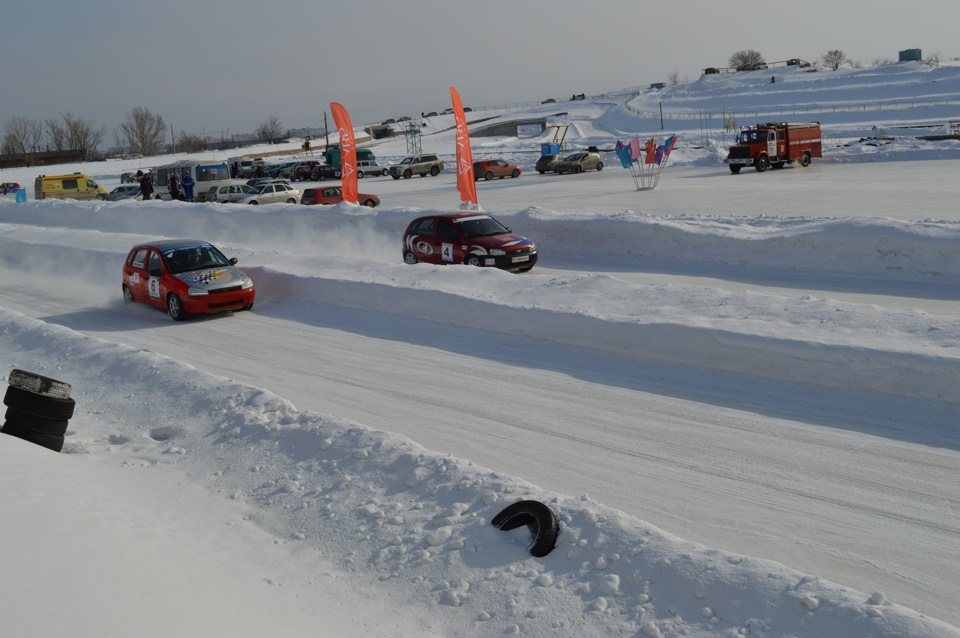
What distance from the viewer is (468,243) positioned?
1747 cm

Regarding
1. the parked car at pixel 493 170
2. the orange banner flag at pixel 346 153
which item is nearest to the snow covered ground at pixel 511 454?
the orange banner flag at pixel 346 153

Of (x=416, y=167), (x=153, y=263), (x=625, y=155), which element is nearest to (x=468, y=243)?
(x=153, y=263)

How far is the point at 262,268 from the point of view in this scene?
17.7 meters

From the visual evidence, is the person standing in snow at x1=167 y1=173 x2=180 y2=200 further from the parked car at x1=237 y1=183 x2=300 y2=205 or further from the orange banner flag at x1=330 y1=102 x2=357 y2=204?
the orange banner flag at x1=330 y1=102 x2=357 y2=204

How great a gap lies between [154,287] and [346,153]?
46.2 feet

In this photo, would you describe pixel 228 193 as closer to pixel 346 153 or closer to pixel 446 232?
pixel 346 153

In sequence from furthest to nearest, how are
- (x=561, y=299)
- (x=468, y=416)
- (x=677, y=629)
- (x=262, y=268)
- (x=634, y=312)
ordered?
(x=262, y=268) < (x=561, y=299) < (x=634, y=312) < (x=468, y=416) < (x=677, y=629)

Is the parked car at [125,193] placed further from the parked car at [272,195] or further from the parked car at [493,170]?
the parked car at [493,170]

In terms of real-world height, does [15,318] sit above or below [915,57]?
below

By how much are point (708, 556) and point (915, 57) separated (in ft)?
362

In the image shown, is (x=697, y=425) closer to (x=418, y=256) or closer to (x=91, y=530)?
(x=91, y=530)

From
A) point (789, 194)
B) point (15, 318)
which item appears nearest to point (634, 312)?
point (15, 318)

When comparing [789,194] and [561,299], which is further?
[789,194]

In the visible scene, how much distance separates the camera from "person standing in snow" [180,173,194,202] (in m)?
43.1
